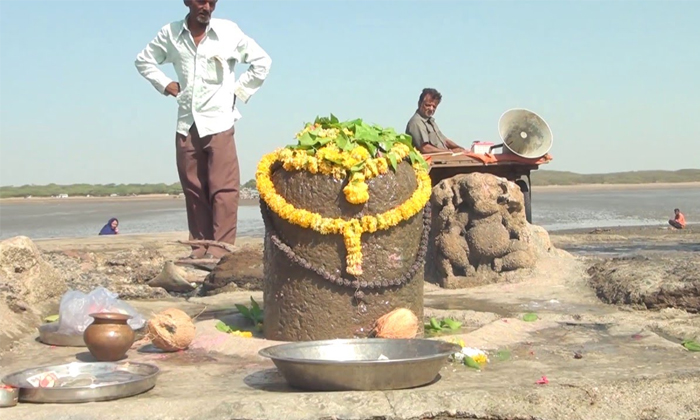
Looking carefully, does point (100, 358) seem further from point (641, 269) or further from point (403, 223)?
point (641, 269)

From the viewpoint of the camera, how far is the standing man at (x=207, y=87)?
30.1ft

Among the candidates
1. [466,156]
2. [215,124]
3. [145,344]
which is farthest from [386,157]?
[466,156]

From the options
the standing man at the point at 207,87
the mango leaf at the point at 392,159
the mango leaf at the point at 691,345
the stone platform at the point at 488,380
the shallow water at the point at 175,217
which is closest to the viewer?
the stone platform at the point at 488,380

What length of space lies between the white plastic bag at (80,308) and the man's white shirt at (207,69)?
8.98ft

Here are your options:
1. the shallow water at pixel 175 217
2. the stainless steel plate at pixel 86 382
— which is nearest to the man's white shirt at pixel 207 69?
the stainless steel plate at pixel 86 382

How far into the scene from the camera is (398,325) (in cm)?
609

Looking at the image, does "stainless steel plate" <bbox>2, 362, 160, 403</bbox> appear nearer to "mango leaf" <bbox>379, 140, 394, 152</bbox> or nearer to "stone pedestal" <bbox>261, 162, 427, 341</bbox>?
"stone pedestal" <bbox>261, 162, 427, 341</bbox>

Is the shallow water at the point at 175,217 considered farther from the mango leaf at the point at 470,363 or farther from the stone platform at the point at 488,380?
the mango leaf at the point at 470,363

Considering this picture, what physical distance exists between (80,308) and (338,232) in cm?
189

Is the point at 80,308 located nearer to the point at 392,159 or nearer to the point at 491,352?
the point at 392,159

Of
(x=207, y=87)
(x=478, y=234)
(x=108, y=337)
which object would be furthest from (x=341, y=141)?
(x=478, y=234)

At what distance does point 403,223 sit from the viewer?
644cm

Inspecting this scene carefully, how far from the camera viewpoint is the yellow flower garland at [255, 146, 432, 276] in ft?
20.4

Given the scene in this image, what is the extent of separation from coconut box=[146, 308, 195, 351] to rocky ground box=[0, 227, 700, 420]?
84 millimetres
